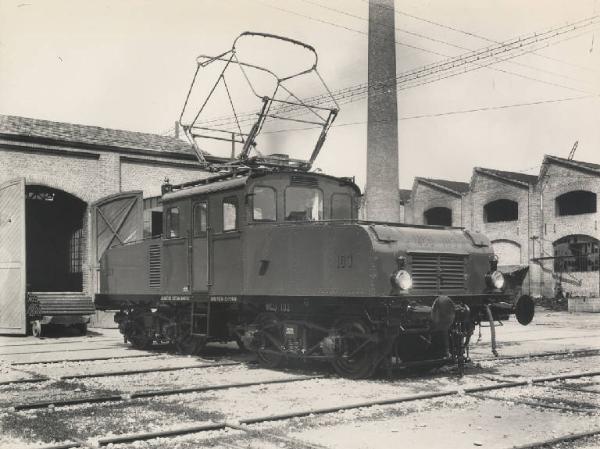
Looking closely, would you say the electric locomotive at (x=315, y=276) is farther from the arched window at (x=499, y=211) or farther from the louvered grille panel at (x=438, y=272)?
the arched window at (x=499, y=211)

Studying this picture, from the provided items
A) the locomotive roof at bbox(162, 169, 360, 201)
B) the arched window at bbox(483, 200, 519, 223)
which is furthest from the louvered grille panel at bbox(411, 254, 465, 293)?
the arched window at bbox(483, 200, 519, 223)

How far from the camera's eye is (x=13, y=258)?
17531 mm

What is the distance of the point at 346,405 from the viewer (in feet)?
24.3

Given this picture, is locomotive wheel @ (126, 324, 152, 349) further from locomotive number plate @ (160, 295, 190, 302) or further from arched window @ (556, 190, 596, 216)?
arched window @ (556, 190, 596, 216)

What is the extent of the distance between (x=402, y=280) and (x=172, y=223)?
4.91m

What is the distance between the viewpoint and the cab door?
11.4 meters

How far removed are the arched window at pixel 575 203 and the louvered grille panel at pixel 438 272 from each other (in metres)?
26.9

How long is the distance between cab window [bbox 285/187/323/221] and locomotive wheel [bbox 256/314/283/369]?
1.54m

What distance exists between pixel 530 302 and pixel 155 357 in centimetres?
634

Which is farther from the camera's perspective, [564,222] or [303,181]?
[564,222]

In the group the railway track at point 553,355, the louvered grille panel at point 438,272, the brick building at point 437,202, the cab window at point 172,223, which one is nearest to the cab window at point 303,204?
the louvered grille panel at point 438,272

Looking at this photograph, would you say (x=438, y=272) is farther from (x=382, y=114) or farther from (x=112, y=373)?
(x=382, y=114)

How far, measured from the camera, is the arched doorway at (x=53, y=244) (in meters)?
24.7

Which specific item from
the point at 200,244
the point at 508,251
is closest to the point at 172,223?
the point at 200,244
